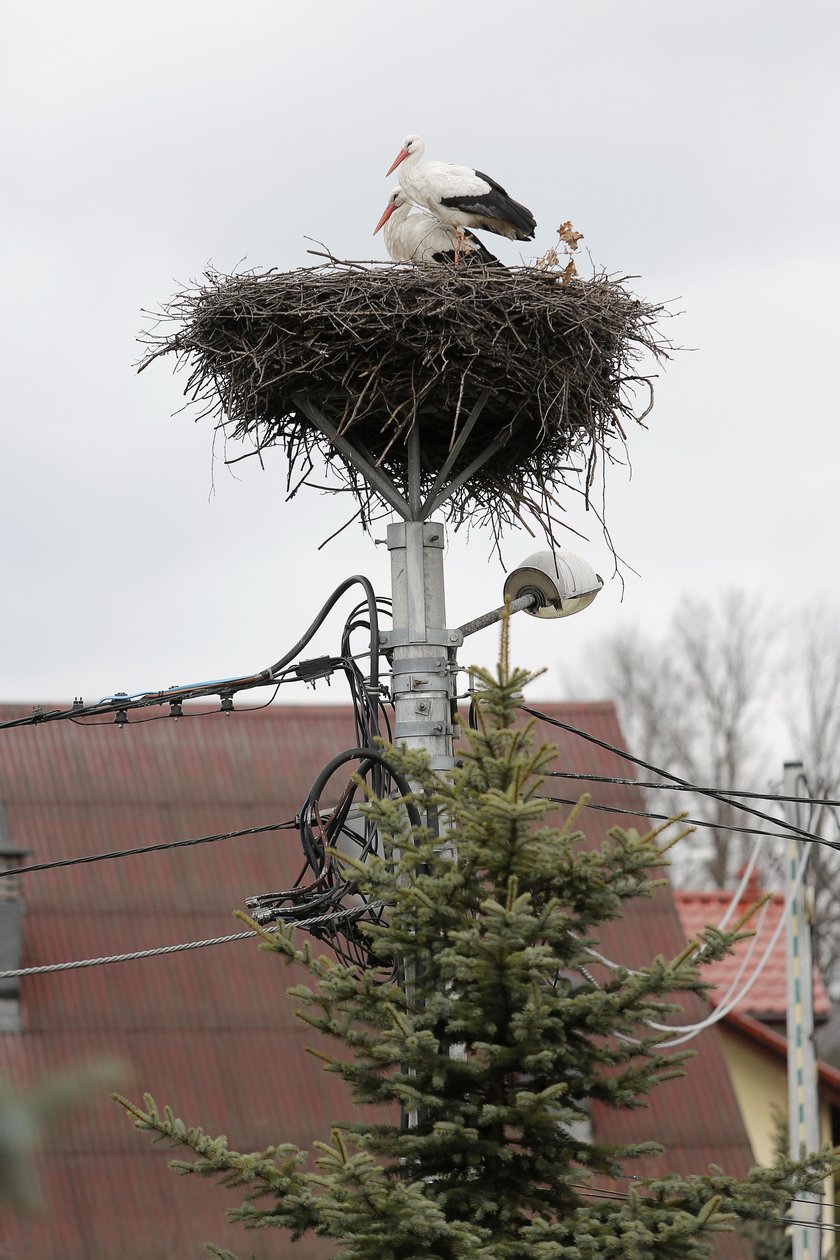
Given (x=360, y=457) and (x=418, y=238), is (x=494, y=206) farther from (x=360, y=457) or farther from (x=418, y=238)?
(x=360, y=457)

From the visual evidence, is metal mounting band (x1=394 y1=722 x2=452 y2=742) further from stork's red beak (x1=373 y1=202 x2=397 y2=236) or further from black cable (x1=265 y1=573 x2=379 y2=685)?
stork's red beak (x1=373 y1=202 x2=397 y2=236)

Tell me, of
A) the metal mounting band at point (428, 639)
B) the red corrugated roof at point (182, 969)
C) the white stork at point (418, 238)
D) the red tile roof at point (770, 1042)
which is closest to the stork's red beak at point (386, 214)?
the white stork at point (418, 238)

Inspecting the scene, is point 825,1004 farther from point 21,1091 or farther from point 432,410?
point 21,1091

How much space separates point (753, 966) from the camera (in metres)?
16.1

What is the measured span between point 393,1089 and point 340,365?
115 inches

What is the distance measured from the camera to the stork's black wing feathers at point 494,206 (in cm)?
716

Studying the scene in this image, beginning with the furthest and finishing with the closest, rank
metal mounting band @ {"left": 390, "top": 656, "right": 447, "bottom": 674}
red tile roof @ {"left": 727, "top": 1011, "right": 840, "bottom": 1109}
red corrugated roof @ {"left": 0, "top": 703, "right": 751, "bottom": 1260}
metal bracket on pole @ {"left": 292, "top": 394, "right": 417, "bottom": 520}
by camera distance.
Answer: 1. red tile roof @ {"left": 727, "top": 1011, "right": 840, "bottom": 1109}
2. red corrugated roof @ {"left": 0, "top": 703, "right": 751, "bottom": 1260}
3. metal bracket on pole @ {"left": 292, "top": 394, "right": 417, "bottom": 520}
4. metal mounting band @ {"left": 390, "top": 656, "right": 447, "bottom": 674}

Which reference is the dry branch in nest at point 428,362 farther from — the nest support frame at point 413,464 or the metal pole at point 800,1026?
the metal pole at point 800,1026

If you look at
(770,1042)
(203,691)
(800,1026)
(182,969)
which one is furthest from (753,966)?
(203,691)

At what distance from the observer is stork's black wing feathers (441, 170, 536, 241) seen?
282 inches

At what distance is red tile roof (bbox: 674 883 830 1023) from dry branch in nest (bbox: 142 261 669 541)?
8.66 m

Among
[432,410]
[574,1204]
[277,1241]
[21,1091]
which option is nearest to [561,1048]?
[574,1204]

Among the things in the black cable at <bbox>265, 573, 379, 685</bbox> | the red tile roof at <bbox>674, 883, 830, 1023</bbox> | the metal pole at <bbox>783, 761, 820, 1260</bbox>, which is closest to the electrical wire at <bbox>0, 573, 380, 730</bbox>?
the black cable at <bbox>265, 573, 379, 685</bbox>

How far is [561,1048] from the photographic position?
4637 millimetres
